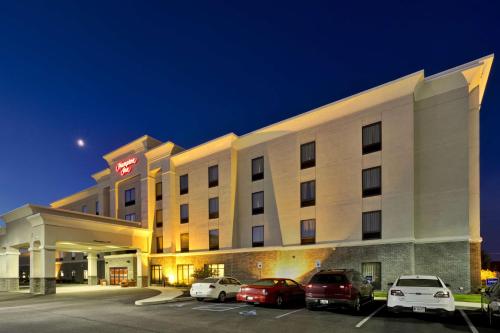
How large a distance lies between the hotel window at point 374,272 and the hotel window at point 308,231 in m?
4.25

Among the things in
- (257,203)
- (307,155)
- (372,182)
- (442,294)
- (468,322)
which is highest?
(307,155)

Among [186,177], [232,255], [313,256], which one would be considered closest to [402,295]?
[313,256]

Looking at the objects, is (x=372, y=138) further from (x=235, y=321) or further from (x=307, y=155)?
(x=235, y=321)

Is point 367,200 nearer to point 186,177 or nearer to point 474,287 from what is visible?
point 474,287

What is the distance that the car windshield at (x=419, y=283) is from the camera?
1225 centimetres

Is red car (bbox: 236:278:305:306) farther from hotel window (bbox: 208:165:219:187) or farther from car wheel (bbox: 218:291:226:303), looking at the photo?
hotel window (bbox: 208:165:219:187)

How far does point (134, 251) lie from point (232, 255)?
45.4ft

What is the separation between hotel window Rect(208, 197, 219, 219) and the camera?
106ft

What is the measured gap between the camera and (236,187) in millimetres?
31672

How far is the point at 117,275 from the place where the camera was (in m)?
39.1

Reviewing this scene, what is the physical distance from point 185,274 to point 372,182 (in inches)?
775

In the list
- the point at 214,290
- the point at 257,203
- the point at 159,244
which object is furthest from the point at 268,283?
the point at 159,244

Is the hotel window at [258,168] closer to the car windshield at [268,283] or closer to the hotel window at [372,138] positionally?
the hotel window at [372,138]

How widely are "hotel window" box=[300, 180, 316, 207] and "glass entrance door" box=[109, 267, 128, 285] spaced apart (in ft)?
73.2
